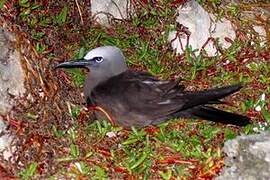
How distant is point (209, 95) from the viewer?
6.72 metres

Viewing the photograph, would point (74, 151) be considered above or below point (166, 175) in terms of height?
above

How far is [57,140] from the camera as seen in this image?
6.63 metres

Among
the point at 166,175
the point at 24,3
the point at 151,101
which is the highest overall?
the point at 24,3

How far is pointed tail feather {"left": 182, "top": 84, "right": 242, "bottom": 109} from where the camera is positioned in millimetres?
6688

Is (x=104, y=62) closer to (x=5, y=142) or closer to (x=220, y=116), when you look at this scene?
(x=220, y=116)

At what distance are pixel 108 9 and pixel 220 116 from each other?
2478 millimetres

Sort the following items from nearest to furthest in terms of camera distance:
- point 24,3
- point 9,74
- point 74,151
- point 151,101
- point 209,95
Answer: point 74,151
point 209,95
point 9,74
point 151,101
point 24,3

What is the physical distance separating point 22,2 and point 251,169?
315 centimetres

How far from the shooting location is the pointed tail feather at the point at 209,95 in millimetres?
6688

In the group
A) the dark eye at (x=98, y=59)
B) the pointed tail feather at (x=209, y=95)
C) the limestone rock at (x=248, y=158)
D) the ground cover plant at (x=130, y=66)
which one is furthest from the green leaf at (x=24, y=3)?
the limestone rock at (x=248, y=158)

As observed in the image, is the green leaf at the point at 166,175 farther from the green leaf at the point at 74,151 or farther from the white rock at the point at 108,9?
the white rock at the point at 108,9

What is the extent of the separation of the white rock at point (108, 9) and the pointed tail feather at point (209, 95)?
2.29m

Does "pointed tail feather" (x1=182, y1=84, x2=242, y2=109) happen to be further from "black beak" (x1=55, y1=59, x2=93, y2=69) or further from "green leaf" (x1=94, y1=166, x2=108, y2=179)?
"black beak" (x1=55, y1=59, x2=93, y2=69)

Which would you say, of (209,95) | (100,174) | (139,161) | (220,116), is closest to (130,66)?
(220,116)
